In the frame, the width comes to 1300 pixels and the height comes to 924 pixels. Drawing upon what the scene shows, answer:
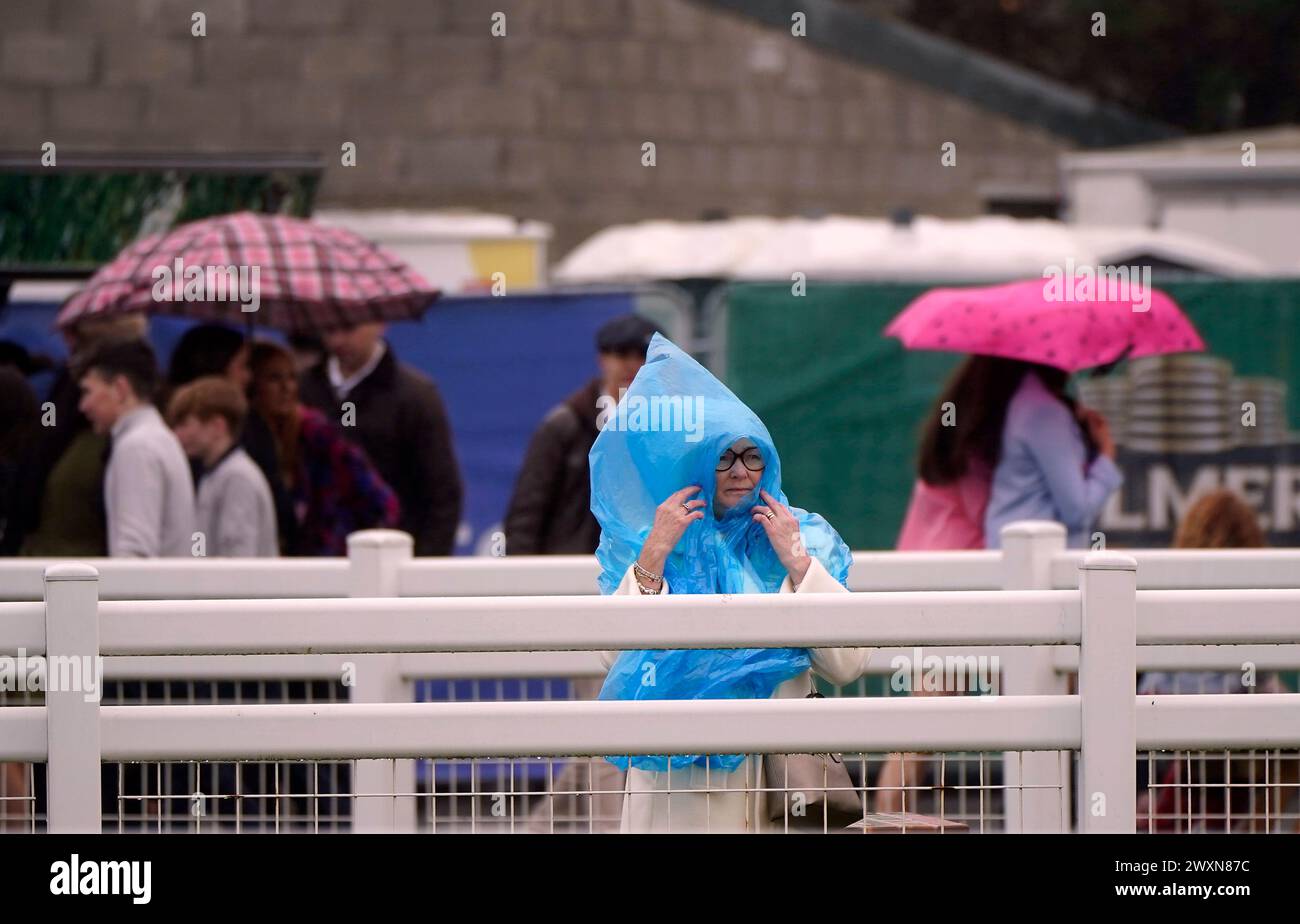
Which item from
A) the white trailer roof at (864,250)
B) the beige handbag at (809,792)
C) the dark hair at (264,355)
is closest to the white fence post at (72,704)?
the beige handbag at (809,792)

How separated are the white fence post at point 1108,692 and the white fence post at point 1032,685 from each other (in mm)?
360

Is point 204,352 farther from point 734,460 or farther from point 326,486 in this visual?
point 734,460

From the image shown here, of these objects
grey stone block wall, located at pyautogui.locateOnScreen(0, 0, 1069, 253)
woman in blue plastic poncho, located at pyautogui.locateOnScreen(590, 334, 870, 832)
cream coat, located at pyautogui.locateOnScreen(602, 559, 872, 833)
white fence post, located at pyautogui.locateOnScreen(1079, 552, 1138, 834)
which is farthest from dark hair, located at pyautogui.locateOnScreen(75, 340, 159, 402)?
grey stone block wall, located at pyautogui.locateOnScreen(0, 0, 1069, 253)

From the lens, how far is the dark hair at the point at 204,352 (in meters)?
9.96

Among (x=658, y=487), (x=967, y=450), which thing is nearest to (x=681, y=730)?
(x=658, y=487)

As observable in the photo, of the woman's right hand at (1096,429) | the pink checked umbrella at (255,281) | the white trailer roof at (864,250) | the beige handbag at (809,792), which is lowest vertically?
the beige handbag at (809,792)

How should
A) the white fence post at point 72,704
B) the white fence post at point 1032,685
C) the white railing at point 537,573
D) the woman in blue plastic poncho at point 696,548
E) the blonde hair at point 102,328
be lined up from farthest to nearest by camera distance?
the blonde hair at point 102,328 → the white railing at point 537,573 → the white fence post at point 1032,685 → the woman in blue plastic poncho at point 696,548 → the white fence post at point 72,704

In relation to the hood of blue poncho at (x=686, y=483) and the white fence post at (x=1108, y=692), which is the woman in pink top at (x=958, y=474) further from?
the white fence post at (x=1108, y=692)

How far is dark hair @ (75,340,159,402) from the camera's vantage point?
29.4 feet

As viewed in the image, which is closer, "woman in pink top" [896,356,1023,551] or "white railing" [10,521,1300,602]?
"white railing" [10,521,1300,602]

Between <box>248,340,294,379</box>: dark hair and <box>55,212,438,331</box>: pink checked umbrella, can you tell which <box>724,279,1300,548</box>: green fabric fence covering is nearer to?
<box>55,212,438,331</box>: pink checked umbrella

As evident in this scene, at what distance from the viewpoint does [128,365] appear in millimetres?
9016

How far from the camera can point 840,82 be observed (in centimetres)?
2205
